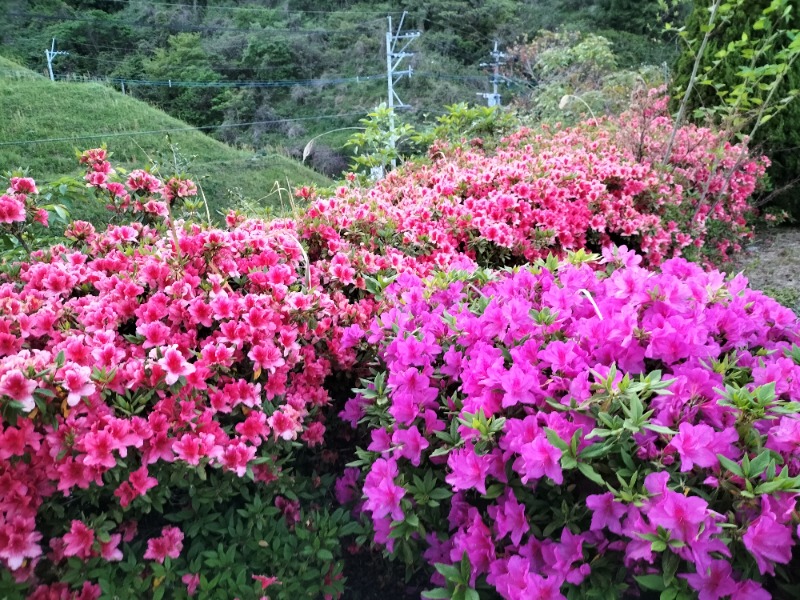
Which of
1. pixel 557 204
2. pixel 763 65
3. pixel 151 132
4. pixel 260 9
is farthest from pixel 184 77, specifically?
pixel 557 204

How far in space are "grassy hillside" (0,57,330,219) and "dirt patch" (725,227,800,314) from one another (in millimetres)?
7821

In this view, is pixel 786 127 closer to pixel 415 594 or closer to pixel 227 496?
pixel 415 594

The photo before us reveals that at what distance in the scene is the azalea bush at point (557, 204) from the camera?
198cm

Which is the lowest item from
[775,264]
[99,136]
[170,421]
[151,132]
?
[151,132]

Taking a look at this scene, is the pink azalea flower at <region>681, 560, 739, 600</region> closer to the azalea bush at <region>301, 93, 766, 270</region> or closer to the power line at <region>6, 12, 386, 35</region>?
the azalea bush at <region>301, 93, 766, 270</region>

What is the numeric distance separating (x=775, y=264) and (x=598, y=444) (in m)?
3.21

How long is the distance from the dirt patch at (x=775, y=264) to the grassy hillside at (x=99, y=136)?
7.82 m

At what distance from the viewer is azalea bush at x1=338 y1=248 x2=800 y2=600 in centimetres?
79

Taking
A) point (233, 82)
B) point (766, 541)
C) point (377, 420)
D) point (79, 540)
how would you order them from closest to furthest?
point (766, 541) < point (79, 540) < point (377, 420) < point (233, 82)

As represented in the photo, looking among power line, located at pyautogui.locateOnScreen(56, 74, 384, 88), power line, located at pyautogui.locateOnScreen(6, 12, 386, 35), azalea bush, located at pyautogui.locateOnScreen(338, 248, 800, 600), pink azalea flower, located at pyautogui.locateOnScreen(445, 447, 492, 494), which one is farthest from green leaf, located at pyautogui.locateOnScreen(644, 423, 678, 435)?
power line, located at pyautogui.locateOnScreen(56, 74, 384, 88)

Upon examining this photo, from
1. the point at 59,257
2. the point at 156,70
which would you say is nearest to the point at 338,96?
the point at 156,70

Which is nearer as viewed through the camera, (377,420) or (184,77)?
(377,420)

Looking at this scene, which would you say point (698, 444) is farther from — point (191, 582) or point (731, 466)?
point (191, 582)

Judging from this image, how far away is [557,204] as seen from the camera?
2.47 meters
